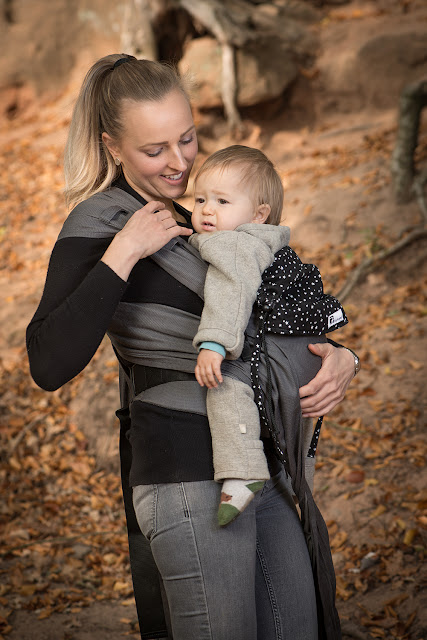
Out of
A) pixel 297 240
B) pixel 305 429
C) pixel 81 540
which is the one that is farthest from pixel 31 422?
pixel 305 429

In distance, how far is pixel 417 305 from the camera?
557cm

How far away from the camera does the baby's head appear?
7.30 ft

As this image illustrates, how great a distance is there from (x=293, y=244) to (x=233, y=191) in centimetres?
455

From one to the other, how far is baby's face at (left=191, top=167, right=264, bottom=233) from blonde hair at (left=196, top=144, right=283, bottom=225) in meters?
0.02

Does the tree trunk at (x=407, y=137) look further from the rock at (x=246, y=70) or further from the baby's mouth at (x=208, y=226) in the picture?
the baby's mouth at (x=208, y=226)

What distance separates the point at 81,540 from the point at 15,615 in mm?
805

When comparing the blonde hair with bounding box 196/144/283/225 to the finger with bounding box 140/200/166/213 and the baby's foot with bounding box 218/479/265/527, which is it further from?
the baby's foot with bounding box 218/479/265/527

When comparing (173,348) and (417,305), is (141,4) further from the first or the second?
(173,348)

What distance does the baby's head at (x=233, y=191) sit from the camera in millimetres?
2227

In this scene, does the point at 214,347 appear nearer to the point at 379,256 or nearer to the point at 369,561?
the point at 369,561

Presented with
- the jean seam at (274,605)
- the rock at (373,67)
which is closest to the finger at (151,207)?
the jean seam at (274,605)

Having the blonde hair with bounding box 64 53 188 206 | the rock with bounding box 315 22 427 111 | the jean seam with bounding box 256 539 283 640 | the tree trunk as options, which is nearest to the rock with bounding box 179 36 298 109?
the rock with bounding box 315 22 427 111

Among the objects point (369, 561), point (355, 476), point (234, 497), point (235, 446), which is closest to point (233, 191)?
point (235, 446)

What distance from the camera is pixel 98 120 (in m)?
2.29
